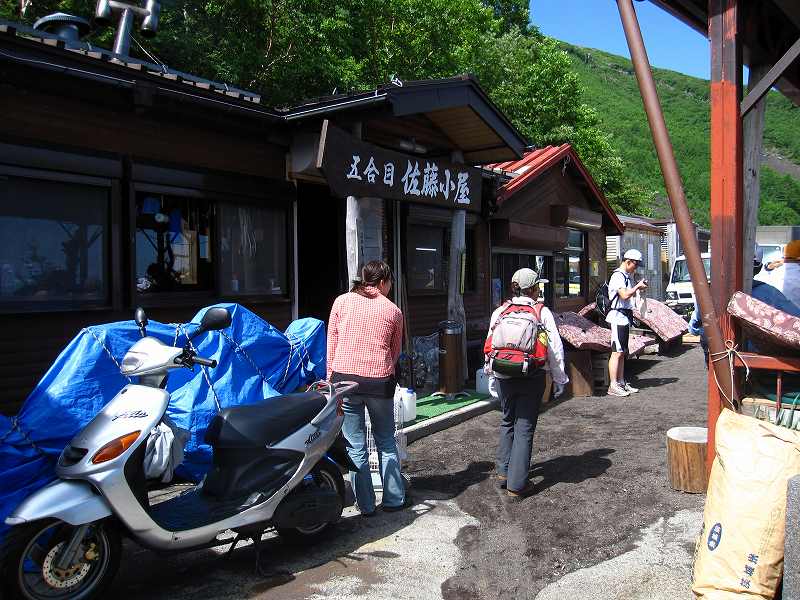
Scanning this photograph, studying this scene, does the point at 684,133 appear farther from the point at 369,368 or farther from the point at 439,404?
the point at 369,368

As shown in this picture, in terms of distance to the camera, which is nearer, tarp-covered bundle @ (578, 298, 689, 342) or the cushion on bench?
the cushion on bench

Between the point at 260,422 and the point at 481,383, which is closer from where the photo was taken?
the point at 260,422

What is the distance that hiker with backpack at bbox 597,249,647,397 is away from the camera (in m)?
9.42

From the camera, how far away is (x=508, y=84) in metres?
26.1

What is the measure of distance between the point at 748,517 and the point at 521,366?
84.2 inches

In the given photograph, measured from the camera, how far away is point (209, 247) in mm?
7434

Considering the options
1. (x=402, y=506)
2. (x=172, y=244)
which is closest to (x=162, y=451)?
(x=402, y=506)

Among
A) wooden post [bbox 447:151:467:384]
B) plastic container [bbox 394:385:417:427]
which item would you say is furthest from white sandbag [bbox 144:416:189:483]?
wooden post [bbox 447:151:467:384]

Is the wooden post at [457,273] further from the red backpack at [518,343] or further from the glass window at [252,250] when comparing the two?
the red backpack at [518,343]

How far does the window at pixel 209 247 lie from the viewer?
6.84m

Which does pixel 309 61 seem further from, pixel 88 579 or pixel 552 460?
pixel 88 579

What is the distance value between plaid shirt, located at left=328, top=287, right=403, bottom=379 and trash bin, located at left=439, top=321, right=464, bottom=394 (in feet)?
13.2

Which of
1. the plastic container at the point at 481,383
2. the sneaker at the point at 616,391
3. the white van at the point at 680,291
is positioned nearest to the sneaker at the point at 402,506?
the plastic container at the point at 481,383

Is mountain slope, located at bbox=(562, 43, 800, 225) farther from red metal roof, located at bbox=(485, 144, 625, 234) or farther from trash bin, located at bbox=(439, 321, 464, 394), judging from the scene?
trash bin, located at bbox=(439, 321, 464, 394)
